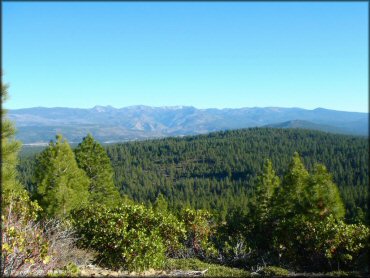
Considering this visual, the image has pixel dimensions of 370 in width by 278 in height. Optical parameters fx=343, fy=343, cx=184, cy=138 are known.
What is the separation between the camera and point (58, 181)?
23953mm

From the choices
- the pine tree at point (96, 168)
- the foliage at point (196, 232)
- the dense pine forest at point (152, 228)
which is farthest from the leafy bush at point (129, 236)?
the pine tree at point (96, 168)

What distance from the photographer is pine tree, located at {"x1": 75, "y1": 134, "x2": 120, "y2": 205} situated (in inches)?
1283

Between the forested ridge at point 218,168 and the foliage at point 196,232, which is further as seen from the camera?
the forested ridge at point 218,168

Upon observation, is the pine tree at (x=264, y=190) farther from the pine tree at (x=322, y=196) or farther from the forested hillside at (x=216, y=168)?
the forested hillside at (x=216, y=168)

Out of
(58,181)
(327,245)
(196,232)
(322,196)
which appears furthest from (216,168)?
(327,245)

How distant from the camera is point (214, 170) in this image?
174 metres

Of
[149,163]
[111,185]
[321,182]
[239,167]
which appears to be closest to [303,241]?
[321,182]

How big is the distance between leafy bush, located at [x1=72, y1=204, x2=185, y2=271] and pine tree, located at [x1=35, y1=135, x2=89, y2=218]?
30.9ft

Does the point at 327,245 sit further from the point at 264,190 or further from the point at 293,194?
the point at 264,190

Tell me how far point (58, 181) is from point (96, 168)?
8.93 meters

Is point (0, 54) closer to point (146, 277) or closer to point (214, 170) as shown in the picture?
point (146, 277)

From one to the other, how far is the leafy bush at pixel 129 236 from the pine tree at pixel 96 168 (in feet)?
59.8

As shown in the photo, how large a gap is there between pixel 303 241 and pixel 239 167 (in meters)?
154

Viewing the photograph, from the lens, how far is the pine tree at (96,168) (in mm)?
32594
